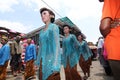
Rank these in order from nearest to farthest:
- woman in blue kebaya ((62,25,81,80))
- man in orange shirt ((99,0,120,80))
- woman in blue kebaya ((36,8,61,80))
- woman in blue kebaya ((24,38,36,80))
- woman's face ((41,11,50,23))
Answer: man in orange shirt ((99,0,120,80)) → woman in blue kebaya ((36,8,61,80)) → woman's face ((41,11,50,23)) → woman in blue kebaya ((62,25,81,80)) → woman in blue kebaya ((24,38,36,80))

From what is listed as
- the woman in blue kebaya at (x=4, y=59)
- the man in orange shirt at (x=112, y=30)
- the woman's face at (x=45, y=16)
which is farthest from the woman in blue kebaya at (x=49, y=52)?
the woman in blue kebaya at (x=4, y=59)

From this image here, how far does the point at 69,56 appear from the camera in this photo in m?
8.55

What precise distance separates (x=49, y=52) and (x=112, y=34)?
106 inches

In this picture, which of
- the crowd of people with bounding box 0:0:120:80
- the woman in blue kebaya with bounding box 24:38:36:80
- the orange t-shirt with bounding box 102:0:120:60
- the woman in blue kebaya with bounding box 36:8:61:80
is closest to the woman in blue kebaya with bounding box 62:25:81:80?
the crowd of people with bounding box 0:0:120:80

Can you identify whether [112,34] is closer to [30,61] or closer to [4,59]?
[4,59]

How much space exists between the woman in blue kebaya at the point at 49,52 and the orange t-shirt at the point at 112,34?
97.9 inches

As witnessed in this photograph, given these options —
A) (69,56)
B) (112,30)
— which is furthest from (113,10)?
(69,56)

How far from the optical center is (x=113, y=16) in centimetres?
232

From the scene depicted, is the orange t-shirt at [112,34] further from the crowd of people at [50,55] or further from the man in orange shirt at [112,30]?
the crowd of people at [50,55]

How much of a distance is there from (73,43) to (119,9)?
6368 mm

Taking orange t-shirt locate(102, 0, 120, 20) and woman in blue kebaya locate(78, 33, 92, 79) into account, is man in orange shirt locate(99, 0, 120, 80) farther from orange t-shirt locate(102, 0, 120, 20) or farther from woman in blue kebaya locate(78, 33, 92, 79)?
woman in blue kebaya locate(78, 33, 92, 79)

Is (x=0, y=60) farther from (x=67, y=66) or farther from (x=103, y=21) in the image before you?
(x=103, y=21)

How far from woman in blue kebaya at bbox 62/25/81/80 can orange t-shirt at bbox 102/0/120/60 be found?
20.2ft

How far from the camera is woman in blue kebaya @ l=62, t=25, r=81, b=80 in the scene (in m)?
8.44
